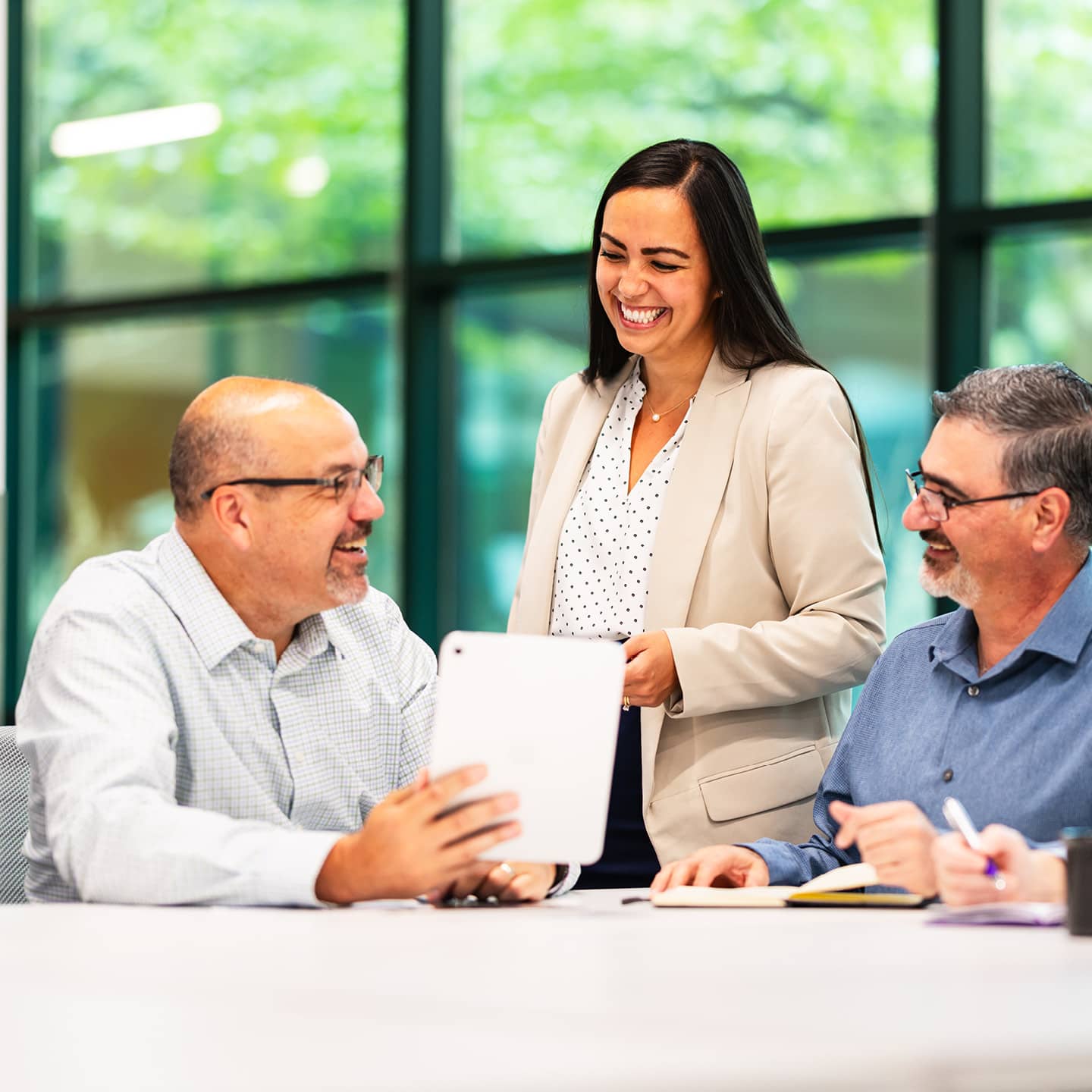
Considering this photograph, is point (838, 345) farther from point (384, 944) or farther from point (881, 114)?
point (384, 944)

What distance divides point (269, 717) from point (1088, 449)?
3.57 ft

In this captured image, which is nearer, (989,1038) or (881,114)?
(989,1038)

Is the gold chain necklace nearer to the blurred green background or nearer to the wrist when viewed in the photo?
the wrist

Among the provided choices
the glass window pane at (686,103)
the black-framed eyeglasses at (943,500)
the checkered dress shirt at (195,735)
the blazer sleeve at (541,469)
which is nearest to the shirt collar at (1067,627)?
the black-framed eyeglasses at (943,500)

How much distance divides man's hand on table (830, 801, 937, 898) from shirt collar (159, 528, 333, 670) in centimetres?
78

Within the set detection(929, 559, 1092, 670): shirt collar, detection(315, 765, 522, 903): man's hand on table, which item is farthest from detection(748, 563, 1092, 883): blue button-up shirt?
detection(315, 765, 522, 903): man's hand on table

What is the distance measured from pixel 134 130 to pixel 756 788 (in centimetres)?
428

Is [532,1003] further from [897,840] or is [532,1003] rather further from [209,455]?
[209,455]

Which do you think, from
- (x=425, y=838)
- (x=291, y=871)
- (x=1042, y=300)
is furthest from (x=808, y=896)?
(x=1042, y=300)

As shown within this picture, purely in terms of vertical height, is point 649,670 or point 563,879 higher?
point 649,670

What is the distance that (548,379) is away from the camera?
5.10 meters

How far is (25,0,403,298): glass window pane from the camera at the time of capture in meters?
5.30

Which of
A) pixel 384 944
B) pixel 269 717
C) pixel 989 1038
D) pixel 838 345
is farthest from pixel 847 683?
pixel 838 345

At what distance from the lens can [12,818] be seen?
2107 millimetres
